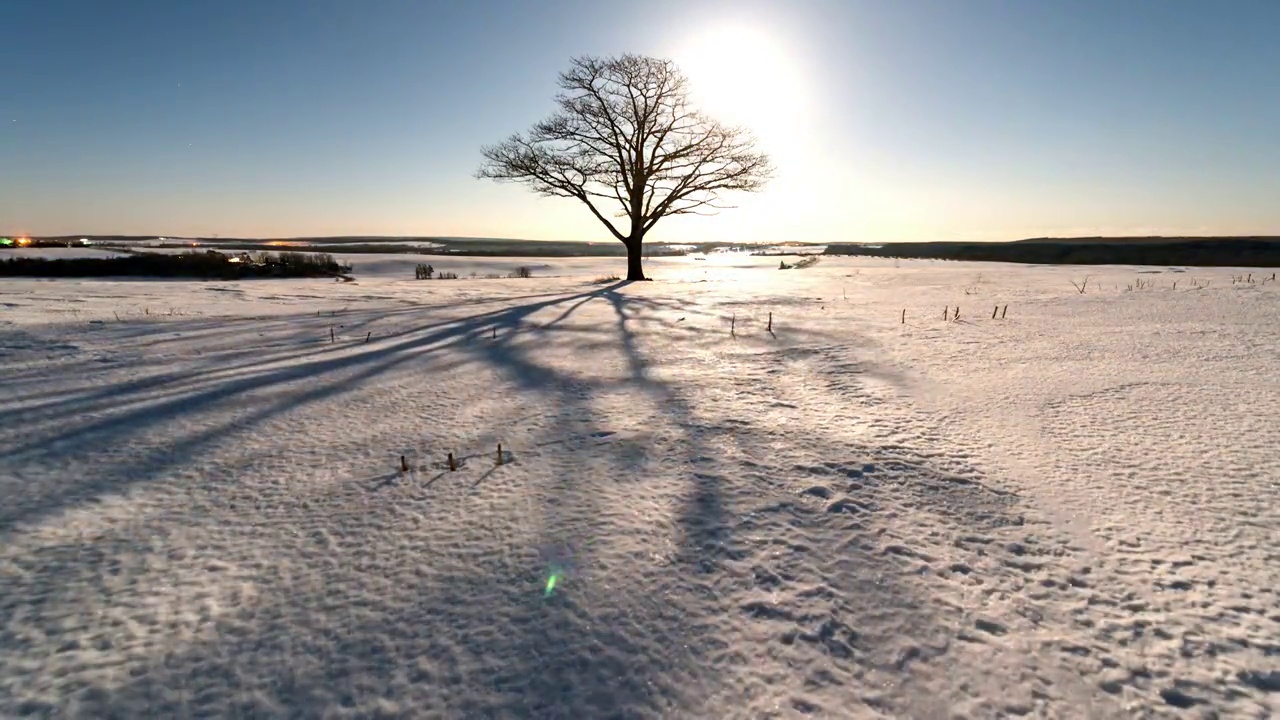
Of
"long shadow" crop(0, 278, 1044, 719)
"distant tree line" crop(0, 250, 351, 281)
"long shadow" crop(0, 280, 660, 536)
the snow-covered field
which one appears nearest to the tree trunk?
"distant tree line" crop(0, 250, 351, 281)

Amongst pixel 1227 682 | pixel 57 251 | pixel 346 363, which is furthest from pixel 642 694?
pixel 57 251

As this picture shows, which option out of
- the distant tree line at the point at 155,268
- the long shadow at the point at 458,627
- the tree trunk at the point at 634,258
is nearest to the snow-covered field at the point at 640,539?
the long shadow at the point at 458,627

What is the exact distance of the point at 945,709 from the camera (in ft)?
4.50

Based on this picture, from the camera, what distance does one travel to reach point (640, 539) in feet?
6.63

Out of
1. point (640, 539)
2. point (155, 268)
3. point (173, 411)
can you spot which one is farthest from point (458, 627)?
point (155, 268)

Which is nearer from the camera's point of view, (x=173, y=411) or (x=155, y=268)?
(x=173, y=411)

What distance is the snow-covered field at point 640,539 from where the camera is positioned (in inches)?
56.1

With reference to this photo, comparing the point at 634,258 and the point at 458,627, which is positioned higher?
the point at 634,258

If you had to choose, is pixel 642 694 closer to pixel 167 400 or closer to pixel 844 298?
pixel 167 400

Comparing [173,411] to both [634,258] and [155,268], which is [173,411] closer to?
[634,258]

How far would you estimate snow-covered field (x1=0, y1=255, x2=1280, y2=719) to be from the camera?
1.43m

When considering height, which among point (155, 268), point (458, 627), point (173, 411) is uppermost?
point (155, 268)

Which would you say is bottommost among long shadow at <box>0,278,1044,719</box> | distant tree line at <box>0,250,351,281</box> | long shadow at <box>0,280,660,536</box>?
long shadow at <box>0,278,1044,719</box>

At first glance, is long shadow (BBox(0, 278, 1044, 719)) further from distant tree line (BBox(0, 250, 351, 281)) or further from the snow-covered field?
distant tree line (BBox(0, 250, 351, 281))
